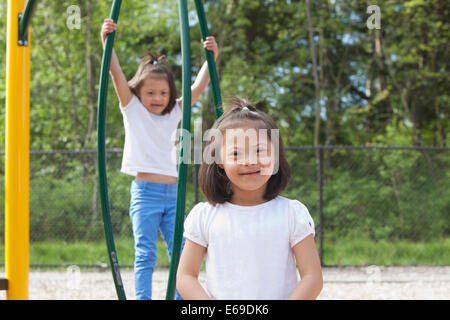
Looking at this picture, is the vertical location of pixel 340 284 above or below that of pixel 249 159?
below

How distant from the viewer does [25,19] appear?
2.84 m

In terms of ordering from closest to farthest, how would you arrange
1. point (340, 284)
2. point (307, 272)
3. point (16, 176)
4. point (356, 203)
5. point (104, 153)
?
point (307, 272), point (104, 153), point (16, 176), point (340, 284), point (356, 203)

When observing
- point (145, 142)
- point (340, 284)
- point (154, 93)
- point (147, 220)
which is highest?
point (154, 93)

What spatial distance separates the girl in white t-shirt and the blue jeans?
1.18 meters

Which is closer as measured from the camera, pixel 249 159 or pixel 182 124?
pixel 249 159

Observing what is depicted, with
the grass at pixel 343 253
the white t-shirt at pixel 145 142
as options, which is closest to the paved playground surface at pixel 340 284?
the grass at pixel 343 253

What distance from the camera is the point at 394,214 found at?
8000 millimetres

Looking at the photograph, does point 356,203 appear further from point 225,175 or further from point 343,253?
point 225,175

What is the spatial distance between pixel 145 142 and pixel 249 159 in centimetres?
137

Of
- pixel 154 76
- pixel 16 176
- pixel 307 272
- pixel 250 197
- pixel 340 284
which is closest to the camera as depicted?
pixel 307 272

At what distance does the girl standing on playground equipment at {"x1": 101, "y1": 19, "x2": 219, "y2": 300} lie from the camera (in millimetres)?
2826

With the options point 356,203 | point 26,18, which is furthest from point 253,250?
point 356,203
